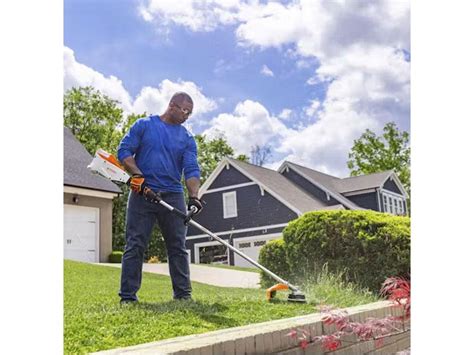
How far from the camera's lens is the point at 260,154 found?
371 centimetres

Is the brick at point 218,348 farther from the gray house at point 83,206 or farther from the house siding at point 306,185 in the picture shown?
the house siding at point 306,185

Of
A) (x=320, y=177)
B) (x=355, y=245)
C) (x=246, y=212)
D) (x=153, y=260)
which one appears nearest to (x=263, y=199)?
(x=246, y=212)

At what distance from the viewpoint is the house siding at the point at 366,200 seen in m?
3.99

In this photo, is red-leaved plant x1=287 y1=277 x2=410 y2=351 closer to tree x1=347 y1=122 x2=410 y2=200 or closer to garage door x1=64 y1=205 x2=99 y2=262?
tree x1=347 y1=122 x2=410 y2=200

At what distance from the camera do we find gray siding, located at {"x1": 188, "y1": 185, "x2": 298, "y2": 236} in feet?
11.7

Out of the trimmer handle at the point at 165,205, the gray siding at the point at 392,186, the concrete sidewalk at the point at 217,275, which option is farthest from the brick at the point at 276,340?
the gray siding at the point at 392,186

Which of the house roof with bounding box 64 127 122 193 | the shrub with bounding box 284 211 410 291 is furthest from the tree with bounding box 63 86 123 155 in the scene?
the shrub with bounding box 284 211 410 291

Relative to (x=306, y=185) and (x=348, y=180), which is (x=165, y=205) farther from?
(x=348, y=180)

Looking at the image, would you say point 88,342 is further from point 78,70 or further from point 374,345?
point 374,345

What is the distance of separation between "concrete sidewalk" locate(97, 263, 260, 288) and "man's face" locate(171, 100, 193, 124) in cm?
74

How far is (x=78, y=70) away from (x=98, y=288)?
41.3 inches

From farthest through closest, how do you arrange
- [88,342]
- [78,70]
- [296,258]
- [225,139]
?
[296,258], [225,139], [78,70], [88,342]
